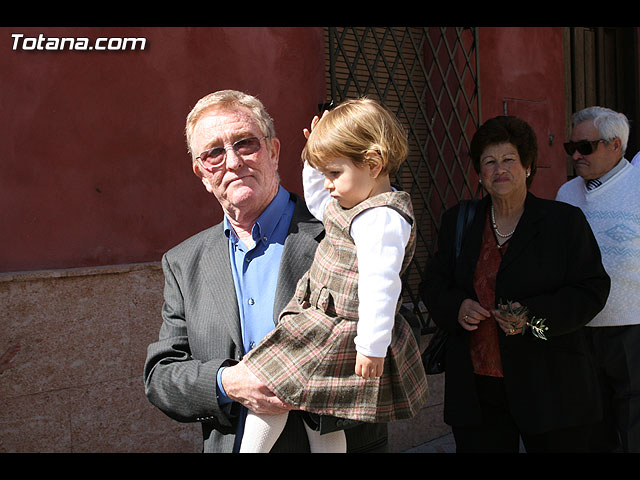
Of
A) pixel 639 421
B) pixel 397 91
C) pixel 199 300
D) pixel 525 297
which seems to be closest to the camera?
pixel 199 300

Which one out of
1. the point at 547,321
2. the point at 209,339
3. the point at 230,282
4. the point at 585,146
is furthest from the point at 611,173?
the point at 209,339

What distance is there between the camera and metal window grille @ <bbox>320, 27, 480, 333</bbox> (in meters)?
5.33

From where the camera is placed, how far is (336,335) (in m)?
2.03

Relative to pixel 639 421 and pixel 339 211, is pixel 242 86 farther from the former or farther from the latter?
pixel 639 421

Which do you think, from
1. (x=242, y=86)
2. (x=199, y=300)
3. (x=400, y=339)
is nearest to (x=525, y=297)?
(x=400, y=339)

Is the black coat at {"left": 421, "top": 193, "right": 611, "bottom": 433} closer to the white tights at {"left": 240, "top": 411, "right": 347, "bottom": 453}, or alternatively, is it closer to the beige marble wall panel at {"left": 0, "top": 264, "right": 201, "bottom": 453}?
the white tights at {"left": 240, "top": 411, "right": 347, "bottom": 453}

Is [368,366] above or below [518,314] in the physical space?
below

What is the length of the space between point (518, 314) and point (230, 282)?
1311mm

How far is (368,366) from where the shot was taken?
6.42ft

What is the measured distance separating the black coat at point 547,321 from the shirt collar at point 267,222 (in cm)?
108

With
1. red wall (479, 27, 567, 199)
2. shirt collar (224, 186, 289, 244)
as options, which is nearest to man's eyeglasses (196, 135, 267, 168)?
shirt collar (224, 186, 289, 244)

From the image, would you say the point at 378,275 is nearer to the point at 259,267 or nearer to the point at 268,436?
the point at 259,267

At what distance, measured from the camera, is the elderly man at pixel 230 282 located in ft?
7.11

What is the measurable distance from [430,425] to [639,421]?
2.09m
